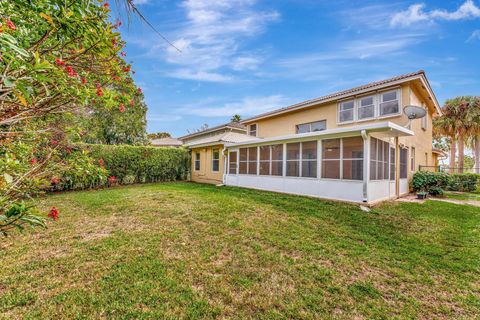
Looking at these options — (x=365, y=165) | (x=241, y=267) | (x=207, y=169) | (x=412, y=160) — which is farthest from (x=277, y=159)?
(x=412, y=160)

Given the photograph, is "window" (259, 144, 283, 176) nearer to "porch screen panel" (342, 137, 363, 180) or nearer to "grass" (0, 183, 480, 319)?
"porch screen panel" (342, 137, 363, 180)

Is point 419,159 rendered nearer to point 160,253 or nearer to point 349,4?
point 349,4

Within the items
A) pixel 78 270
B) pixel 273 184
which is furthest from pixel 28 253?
pixel 273 184

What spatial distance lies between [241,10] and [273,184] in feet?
27.3

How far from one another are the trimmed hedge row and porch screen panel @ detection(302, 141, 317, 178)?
7.28 metres

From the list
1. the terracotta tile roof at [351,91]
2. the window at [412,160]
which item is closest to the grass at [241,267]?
the window at [412,160]

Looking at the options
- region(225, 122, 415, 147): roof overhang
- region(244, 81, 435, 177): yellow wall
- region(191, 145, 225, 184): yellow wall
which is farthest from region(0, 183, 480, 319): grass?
region(191, 145, 225, 184): yellow wall

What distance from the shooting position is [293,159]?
1042 centimetres

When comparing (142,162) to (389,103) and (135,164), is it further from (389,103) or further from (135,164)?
(389,103)

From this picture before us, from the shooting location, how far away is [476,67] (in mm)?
17094

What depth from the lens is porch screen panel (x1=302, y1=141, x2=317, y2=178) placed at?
31.4 feet

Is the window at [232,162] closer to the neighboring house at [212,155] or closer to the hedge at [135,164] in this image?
the neighboring house at [212,155]

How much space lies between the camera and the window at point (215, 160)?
1614 cm

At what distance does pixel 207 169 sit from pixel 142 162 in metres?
4.67
